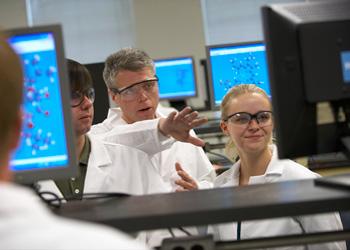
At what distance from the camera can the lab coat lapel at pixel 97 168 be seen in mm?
1552

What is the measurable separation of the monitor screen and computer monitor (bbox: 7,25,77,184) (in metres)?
3.71

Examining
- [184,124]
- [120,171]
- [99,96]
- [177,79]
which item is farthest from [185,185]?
[177,79]

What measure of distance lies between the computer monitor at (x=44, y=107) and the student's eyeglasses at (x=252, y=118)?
28.5 inches

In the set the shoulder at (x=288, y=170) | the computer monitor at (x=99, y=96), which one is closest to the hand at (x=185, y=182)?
the shoulder at (x=288, y=170)

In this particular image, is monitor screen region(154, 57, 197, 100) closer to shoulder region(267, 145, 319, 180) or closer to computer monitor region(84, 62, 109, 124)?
computer monitor region(84, 62, 109, 124)

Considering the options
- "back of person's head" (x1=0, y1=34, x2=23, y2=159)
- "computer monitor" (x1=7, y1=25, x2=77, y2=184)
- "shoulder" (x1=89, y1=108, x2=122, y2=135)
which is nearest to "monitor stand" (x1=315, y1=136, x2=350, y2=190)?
"computer monitor" (x1=7, y1=25, x2=77, y2=184)

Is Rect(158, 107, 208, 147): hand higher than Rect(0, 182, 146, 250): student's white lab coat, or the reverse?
Rect(0, 182, 146, 250): student's white lab coat

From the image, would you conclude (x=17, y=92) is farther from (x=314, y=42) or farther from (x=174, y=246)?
(x=314, y=42)

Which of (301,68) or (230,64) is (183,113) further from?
(230,64)

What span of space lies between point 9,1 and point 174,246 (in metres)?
5.78

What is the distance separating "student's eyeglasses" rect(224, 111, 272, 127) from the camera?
1.76 metres

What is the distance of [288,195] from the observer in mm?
1033

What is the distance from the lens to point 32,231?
523mm

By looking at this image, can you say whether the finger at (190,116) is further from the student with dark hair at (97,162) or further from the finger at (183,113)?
the student with dark hair at (97,162)
